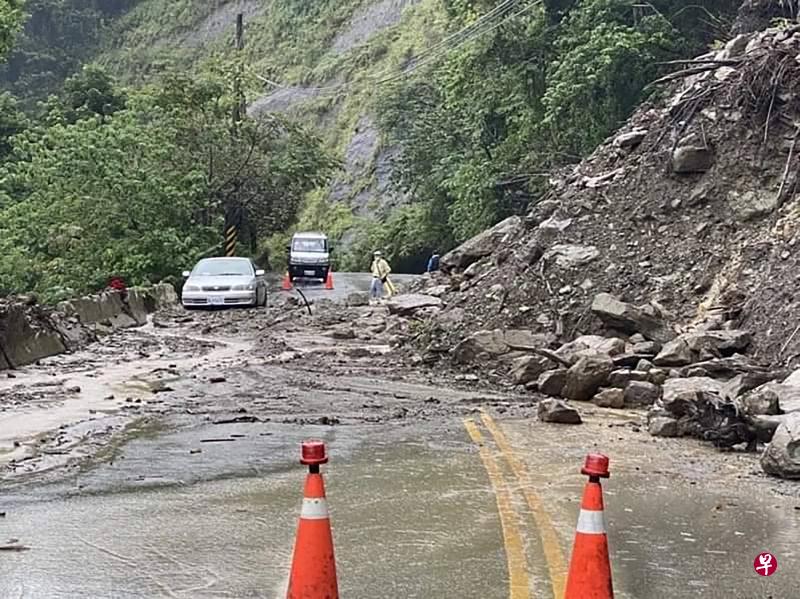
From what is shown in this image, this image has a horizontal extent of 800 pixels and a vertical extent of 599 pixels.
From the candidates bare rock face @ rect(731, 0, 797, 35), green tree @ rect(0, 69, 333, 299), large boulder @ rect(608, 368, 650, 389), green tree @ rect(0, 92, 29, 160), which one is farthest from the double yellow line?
green tree @ rect(0, 92, 29, 160)

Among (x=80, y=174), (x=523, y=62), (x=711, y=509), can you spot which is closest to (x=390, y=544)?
(x=711, y=509)

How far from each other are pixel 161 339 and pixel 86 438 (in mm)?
11502

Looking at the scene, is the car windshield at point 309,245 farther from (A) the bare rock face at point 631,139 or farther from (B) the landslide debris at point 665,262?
(A) the bare rock face at point 631,139

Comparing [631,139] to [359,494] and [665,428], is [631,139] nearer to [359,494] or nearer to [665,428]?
[665,428]

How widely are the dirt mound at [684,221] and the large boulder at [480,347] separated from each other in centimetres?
83

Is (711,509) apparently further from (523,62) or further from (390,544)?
(523,62)

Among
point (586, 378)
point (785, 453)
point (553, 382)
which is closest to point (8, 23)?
point (553, 382)

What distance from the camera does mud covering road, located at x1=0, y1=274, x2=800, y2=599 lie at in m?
5.96

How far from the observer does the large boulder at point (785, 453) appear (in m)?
8.77

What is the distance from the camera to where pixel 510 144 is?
40.3 metres

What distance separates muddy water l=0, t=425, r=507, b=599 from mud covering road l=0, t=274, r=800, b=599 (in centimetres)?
2

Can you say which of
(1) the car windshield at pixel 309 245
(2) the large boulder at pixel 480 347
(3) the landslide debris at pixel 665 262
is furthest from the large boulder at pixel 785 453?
(1) the car windshield at pixel 309 245

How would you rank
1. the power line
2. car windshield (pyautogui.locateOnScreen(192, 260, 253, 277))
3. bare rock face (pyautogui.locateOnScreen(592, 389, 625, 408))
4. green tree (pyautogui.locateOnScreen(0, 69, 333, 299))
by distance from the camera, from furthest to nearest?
the power line, green tree (pyautogui.locateOnScreen(0, 69, 333, 299)), car windshield (pyautogui.locateOnScreen(192, 260, 253, 277)), bare rock face (pyautogui.locateOnScreen(592, 389, 625, 408))

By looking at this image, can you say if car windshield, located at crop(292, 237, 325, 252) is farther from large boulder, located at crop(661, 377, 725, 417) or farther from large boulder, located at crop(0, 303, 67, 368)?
large boulder, located at crop(661, 377, 725, 417)
